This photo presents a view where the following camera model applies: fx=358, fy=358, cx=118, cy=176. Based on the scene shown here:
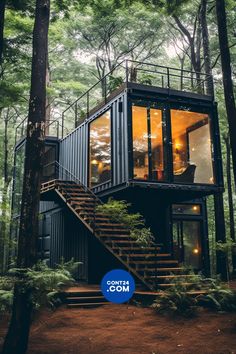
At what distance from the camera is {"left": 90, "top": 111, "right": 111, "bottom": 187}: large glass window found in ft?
50.9

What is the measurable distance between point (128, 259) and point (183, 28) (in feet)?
52.6

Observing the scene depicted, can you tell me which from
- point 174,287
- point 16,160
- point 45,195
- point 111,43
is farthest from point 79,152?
point 111,43

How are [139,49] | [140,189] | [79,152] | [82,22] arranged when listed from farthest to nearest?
[139,49] < [82,22] < [79,152] < [140,189]

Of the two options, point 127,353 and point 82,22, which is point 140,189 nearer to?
point 127,353

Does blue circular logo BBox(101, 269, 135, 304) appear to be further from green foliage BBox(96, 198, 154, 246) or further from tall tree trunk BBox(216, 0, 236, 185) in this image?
tall tree trunk BBox(216, 0, 236, 185)

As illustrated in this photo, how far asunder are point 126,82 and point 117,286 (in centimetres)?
847

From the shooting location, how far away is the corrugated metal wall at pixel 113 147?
14.0 m

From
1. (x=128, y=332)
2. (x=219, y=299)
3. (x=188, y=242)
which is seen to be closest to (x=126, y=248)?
(x=219, y=299)

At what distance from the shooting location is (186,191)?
47.8 ft

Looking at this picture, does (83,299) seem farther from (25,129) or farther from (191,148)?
(25,129)

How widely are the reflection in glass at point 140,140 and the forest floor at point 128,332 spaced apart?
6066mm

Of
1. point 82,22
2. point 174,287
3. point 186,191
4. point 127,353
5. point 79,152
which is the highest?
point 82,22

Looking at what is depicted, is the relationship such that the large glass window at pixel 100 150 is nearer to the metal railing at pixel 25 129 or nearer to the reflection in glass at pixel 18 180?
the metal railing at pixel 25 129

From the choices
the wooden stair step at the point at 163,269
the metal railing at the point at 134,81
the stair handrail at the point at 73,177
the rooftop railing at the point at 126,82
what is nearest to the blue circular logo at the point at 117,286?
the wooden stair step at the point at 163,269
